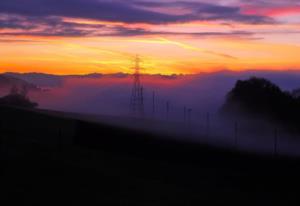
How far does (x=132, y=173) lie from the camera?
114 feet

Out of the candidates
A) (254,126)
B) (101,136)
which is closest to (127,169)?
(101,136)

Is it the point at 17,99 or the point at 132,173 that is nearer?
the point at 132,173

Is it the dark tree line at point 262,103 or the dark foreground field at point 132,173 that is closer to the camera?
the dark foreground field at point 132,173

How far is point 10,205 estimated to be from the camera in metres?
23.3

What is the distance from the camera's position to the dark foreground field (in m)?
26.7

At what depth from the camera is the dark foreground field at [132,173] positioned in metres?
26.7

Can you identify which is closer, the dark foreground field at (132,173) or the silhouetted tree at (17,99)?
the dark foreground field at (132,173)

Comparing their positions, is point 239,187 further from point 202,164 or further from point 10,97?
point 10,97

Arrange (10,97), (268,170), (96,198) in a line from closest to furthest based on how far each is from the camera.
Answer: (96,198)
(268,170)
(10,97)

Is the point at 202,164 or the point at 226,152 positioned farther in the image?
the point at 226,152

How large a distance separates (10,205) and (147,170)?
14.6 m

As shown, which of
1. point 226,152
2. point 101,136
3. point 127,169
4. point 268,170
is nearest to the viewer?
point 127,169

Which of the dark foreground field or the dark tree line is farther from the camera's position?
the dark tree line

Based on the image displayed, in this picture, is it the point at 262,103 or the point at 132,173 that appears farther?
the point at 262,103
